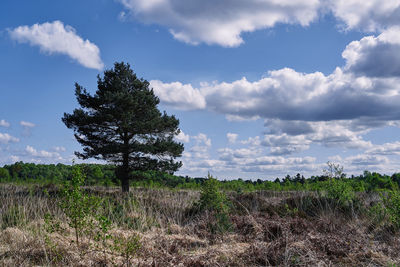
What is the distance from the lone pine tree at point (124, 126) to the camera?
21109 millimetres

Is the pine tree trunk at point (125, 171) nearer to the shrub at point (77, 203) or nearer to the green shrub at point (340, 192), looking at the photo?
the green shrub at point (340, 192)

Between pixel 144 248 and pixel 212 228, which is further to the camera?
pixel 212 228

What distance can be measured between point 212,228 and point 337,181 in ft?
21.9

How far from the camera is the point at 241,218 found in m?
8.38

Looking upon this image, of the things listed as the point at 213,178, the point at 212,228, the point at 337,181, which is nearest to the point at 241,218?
the point at 212,228

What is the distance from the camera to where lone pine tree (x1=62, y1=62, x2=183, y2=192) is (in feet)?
69.3

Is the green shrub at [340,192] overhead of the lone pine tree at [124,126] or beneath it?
beneath

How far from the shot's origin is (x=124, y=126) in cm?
2064

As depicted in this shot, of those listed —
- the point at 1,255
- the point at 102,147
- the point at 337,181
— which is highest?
the point at 102,147

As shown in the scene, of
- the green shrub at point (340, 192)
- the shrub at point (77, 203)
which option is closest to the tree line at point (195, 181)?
the green shrub at point (340, 192)

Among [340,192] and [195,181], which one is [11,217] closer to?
[340,192]

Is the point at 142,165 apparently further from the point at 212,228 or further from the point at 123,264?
the point at 123,264

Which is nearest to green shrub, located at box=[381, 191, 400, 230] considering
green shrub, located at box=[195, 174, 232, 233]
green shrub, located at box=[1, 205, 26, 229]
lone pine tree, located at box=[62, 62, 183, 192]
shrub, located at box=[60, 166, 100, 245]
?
green shrub, located at box=[195, 174, 232, 233]

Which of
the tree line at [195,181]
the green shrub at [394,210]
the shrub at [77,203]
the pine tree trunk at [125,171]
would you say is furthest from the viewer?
the pine tree trunk at [125,171]
